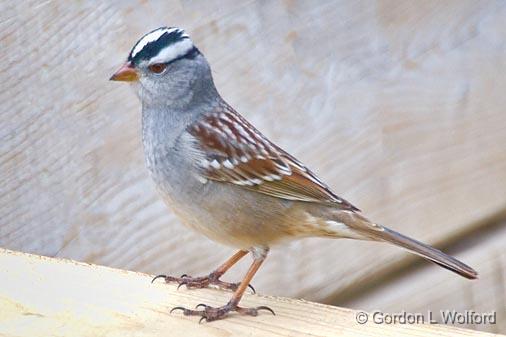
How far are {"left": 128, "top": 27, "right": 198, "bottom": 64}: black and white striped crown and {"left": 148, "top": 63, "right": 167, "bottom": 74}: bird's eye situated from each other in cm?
1

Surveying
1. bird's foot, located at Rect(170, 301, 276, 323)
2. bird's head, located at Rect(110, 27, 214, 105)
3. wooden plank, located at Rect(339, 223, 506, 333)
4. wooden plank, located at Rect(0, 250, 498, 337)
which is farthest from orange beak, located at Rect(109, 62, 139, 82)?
wooden plank, located at Rect(339, 223, 506, 333)

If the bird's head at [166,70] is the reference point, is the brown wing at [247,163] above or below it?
below

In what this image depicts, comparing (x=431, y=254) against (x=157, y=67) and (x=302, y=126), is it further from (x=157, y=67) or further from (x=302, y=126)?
(x=157, y=67)

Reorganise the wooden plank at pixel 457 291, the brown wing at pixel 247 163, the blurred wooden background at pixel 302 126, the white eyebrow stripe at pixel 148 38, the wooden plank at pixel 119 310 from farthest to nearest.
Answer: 1. the wooden plank at pixel 457 291
2. the blurred wooden background at pixel 302 126
3. the brown wing at pixel 247 163
4. the white eyebrow stripe at pixel 148 38
5. the wooden plank at pixel 119 310

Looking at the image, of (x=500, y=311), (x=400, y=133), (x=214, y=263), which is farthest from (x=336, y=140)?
(x=500, y=311)

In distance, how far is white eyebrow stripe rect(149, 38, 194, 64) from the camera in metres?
2.84

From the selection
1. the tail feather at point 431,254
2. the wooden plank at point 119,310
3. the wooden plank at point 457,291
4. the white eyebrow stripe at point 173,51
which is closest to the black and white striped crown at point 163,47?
the white eyebrow stripe at point 173,51

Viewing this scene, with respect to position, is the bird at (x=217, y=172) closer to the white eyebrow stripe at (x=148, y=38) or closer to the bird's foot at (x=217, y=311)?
the white eyebrow stripe at (x=148, y=38)

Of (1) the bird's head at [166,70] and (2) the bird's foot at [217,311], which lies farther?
(1) the bird's head at [166,70]

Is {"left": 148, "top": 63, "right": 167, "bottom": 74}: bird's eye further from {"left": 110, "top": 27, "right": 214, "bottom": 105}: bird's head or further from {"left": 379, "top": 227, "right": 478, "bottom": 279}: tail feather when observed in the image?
{"left": 379, "top": 227, "right": 478, "bottom": 279}: tail feather

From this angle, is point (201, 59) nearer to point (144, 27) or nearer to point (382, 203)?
point (144, 27)

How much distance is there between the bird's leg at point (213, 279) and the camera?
115 inches

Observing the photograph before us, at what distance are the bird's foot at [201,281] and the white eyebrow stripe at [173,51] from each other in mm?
469

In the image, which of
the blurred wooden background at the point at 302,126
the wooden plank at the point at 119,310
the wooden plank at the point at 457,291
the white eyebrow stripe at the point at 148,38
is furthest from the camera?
the wooden plank at the point at 457,291
